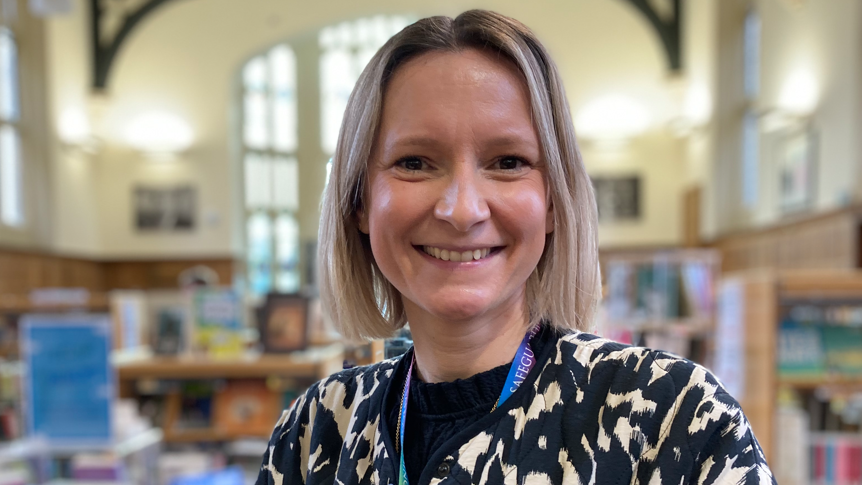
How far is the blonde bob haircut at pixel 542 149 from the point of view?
2.76 feet

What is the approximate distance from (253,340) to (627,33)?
8375mm

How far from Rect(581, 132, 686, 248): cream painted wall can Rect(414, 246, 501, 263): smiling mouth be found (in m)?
10.6

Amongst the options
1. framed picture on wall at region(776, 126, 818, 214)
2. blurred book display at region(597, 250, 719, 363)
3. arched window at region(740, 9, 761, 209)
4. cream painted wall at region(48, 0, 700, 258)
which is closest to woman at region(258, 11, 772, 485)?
blurred book display at region(597, 250, 719, 363)

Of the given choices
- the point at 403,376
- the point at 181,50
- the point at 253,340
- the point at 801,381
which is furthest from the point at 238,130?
the point at 403,376

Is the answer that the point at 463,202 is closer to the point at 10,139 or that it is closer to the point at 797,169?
the point at 797,169

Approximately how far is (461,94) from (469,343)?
0.30 m

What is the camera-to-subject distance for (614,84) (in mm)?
10945

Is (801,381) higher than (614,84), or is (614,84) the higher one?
(614,84)

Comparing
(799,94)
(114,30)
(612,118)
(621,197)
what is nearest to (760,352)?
(799,94)

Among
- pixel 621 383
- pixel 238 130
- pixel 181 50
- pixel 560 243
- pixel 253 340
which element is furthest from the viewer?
pixel 238 130

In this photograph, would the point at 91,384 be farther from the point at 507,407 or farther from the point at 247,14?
the point at 247,14

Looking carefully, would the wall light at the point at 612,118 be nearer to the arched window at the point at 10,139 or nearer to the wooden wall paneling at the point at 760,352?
the arched window at the point at 10,139

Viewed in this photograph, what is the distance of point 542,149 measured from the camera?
835 millimetres

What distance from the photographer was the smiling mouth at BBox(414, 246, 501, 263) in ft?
2.68
